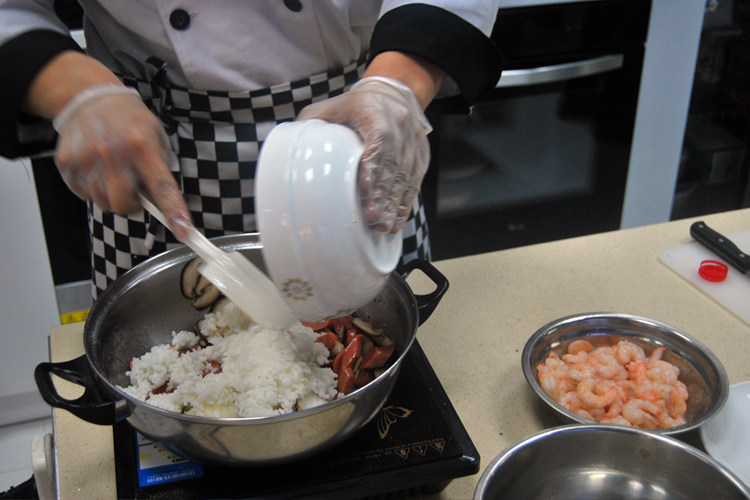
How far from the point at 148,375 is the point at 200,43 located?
0.49 meters

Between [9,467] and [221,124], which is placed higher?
[221,124]

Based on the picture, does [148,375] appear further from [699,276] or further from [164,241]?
[699,276]

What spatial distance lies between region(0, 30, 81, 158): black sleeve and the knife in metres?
1.05

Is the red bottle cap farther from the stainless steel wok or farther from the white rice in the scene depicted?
the white rice

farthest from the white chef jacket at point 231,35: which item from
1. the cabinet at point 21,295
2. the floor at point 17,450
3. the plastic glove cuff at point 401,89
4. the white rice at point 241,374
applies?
the floor at point 17,450

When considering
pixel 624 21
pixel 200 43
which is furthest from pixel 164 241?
pixel 624 21

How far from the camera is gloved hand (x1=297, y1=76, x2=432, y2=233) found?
63cm

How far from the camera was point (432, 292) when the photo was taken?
837mm

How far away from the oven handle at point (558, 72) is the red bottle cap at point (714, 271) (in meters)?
0.94

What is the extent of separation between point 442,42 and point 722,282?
24.8 inches

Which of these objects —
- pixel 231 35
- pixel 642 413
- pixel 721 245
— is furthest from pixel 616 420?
pixel 231 35

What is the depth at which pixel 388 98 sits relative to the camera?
72cm

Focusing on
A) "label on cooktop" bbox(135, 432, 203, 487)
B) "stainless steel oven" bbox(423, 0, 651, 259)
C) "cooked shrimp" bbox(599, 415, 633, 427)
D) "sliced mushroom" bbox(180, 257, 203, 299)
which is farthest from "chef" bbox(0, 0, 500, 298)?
"stainless steel oven" bbox(423, 0, 651, 259)

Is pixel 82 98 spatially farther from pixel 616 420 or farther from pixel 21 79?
pixel 616 420
